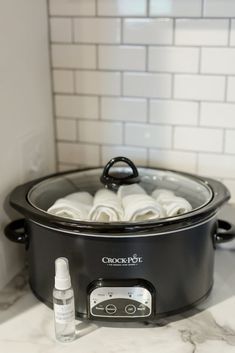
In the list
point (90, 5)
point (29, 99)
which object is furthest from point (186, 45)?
point (29, 99)

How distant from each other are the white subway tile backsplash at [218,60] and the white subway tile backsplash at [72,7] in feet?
0.91

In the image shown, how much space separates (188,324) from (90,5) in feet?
2.38

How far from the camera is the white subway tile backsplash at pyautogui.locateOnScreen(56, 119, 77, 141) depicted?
52.7 inches

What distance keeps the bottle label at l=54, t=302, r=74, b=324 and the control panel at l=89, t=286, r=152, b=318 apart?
0.04 metres

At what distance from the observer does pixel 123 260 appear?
0.92m

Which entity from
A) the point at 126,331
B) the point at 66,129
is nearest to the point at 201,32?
the point at 66,129

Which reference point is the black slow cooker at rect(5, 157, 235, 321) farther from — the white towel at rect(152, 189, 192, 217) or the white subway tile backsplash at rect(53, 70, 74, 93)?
the white subway tile backsplash at rect(53, 70, 74, 93)

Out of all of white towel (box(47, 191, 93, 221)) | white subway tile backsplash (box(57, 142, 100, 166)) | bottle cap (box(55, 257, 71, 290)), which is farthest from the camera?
white subway tile backsplash (box(57, 142, 100, 166))

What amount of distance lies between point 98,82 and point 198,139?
271mm

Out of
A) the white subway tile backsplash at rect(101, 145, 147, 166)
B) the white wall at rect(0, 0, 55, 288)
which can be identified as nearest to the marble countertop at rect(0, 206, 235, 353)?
the white wall at rect(0, 0, 55, 288)

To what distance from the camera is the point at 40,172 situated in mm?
1270

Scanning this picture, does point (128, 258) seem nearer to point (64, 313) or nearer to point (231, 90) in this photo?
point (64, 313)

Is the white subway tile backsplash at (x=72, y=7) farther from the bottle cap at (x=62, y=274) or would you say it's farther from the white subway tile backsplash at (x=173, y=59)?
the bottle cap at (x=62, y=274)

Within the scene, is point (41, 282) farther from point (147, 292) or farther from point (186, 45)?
point (186, 45)
